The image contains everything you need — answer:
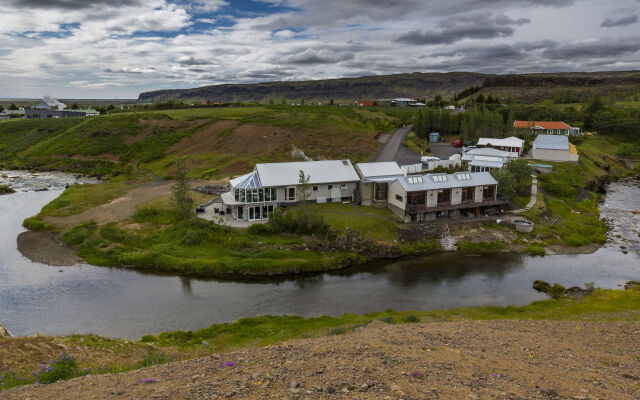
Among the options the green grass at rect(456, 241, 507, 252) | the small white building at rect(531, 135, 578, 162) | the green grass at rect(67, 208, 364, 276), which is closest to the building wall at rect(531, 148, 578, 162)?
the small white building at rect(531, 135, 578, 162)

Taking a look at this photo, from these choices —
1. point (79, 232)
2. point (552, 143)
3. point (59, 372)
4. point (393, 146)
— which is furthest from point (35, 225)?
point (552, 143)

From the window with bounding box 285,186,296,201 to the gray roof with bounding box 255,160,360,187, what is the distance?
2.28 ft

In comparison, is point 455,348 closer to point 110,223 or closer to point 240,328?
point 240,328

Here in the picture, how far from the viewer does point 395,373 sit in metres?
14.0

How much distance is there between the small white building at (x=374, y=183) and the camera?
167 feet

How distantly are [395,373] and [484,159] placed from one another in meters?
59.7

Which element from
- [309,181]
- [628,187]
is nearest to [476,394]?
[309,181]

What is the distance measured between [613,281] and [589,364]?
24202 millimetres

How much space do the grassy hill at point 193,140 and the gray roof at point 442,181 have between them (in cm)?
2999

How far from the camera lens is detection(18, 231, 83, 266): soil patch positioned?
3875 cm

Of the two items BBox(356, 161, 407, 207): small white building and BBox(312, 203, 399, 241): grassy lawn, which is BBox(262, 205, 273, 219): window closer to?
BBox(312, 203, 399, 241): grassy lawn

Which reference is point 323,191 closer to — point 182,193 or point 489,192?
point 182,193

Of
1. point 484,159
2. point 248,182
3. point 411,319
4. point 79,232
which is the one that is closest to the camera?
point 411,319

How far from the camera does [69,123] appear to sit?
11569 cm
